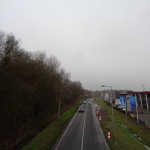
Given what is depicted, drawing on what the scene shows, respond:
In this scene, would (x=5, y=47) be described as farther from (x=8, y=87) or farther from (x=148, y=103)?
(x=148, y=103)

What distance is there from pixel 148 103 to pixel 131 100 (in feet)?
77.3

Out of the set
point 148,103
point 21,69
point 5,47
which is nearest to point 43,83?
point 21,69

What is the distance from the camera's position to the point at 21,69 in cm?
1950

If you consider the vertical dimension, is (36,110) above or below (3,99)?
below

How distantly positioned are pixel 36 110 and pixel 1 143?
16.1 m

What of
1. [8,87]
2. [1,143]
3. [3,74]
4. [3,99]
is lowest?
[1,143]

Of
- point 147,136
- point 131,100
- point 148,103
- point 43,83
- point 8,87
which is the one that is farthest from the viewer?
point 148,103

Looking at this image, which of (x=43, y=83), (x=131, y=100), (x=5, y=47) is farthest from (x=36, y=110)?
(x=131, y=100)

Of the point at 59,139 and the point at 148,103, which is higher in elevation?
the point at 148,103

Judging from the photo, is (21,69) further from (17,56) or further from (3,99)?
(3,99)

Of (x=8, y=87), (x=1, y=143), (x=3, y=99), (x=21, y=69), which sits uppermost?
(x=21, y=69)

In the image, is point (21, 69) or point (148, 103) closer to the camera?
point (21, 69)

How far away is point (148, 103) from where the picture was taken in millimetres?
50719

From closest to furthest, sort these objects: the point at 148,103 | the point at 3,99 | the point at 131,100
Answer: the point at 3,99 < the point at 131,100 < the point at 148,103
